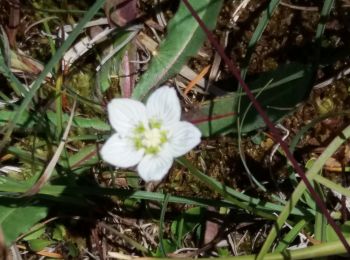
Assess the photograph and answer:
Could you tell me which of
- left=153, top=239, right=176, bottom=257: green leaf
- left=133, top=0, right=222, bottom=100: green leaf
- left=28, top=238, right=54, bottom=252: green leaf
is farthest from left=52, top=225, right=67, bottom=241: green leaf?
left=133, top=0, right=222, bottom=100: green leaf

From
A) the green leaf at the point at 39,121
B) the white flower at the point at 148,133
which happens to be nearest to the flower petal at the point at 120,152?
the white flower at the point at 148,133

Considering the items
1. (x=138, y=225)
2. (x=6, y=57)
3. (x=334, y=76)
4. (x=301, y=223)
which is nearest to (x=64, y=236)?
(x=138, y=225)

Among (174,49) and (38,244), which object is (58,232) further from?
(174,49)

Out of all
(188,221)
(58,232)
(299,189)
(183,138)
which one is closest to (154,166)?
(183,138)

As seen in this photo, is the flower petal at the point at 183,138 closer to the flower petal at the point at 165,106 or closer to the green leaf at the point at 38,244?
the flower petal at the point at 165,106

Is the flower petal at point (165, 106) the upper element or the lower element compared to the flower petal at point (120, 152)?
upper
